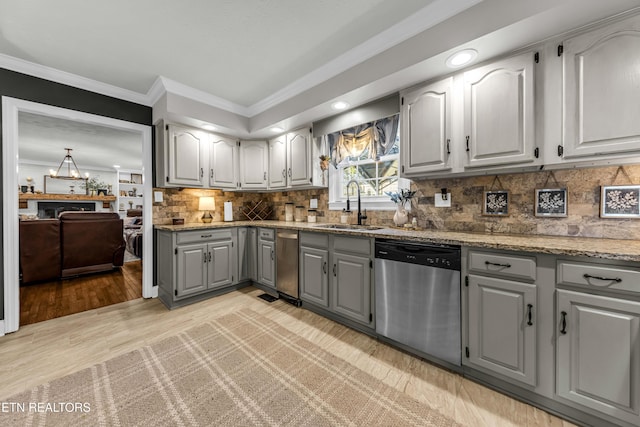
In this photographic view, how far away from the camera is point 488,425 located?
4.40 feet

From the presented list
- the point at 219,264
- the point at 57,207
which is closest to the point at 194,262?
the point at 219,264

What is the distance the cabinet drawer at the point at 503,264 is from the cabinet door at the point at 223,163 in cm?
315

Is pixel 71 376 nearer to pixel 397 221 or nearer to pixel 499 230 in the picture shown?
pixel 397 221

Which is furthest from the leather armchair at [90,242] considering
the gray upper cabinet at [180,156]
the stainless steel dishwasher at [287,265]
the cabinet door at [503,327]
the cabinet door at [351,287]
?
the cabinet door at [503,327]

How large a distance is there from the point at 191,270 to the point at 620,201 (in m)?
3.78

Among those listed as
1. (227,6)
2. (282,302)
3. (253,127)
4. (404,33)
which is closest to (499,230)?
(404,33)

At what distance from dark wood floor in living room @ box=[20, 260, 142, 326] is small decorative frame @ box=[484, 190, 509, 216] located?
414 centimetres

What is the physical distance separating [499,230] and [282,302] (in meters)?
2.36

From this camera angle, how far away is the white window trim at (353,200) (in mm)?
2670

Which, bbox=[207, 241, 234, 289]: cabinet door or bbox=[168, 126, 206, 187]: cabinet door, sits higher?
bbox=[168, 126, 206, 187]: cabinet door

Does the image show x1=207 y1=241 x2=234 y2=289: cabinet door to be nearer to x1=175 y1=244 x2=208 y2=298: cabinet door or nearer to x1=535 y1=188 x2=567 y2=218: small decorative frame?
x1=175 y1=244 x2=208 y2=298: cabinet door

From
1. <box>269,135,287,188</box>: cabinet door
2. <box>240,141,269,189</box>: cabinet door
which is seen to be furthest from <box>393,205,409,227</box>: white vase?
<box>240,141,269,189</box>: cabinet door

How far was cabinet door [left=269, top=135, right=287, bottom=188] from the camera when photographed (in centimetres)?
353

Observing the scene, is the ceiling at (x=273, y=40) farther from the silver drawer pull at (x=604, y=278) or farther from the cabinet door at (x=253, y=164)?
the silver drawer pull at (x=604, y=278)
